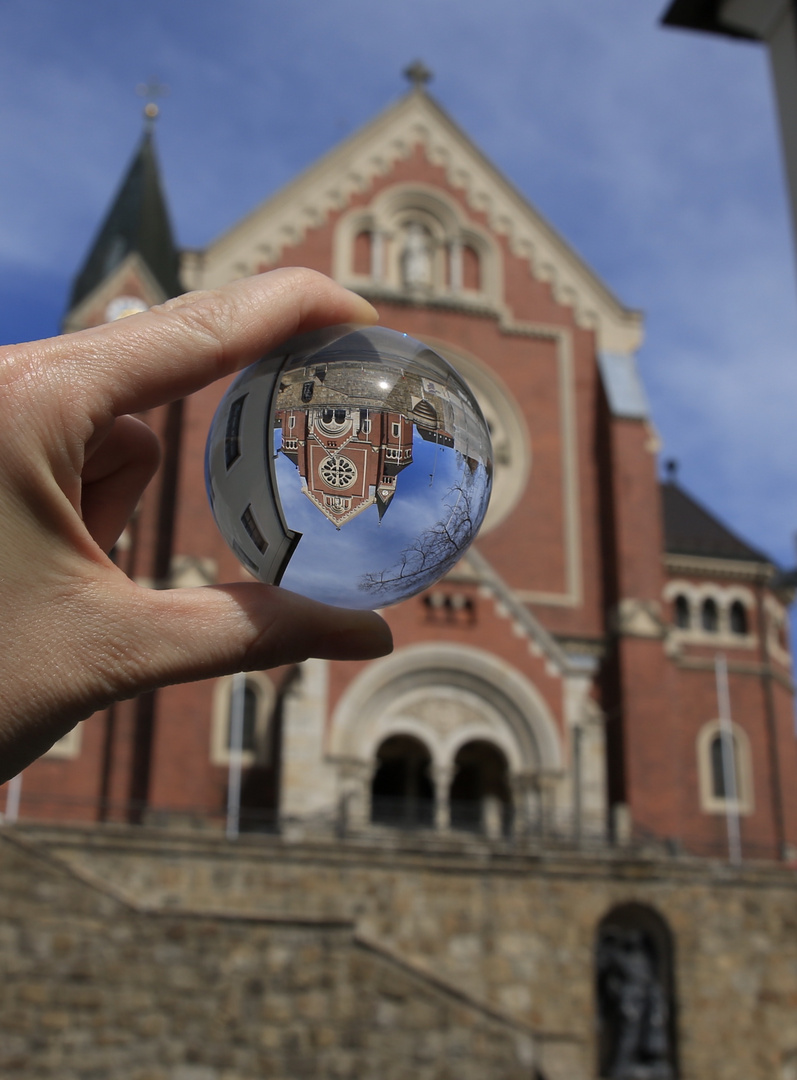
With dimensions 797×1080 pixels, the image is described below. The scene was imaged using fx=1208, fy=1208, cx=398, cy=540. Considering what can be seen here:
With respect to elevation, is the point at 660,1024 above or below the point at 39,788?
below

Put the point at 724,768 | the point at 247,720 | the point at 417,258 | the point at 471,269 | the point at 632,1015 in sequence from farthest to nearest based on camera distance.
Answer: the point at 471,269 → the point at 417,258 → the point at 724,768 → the point at 247,720 → the point at 632,1015

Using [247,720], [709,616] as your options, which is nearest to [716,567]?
[709,616]

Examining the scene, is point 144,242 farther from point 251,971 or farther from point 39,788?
point 251,971

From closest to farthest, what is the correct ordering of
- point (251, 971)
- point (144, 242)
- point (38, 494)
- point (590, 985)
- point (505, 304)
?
point (38, 494), point (251, 971), point (590, 985), point (505, 304), point (144, 242)

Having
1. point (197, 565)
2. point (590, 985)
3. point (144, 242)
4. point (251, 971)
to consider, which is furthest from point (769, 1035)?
A: point (144, 242)

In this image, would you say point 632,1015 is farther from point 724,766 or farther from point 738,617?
point 738,617

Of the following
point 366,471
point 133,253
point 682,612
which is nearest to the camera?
point 366,471
